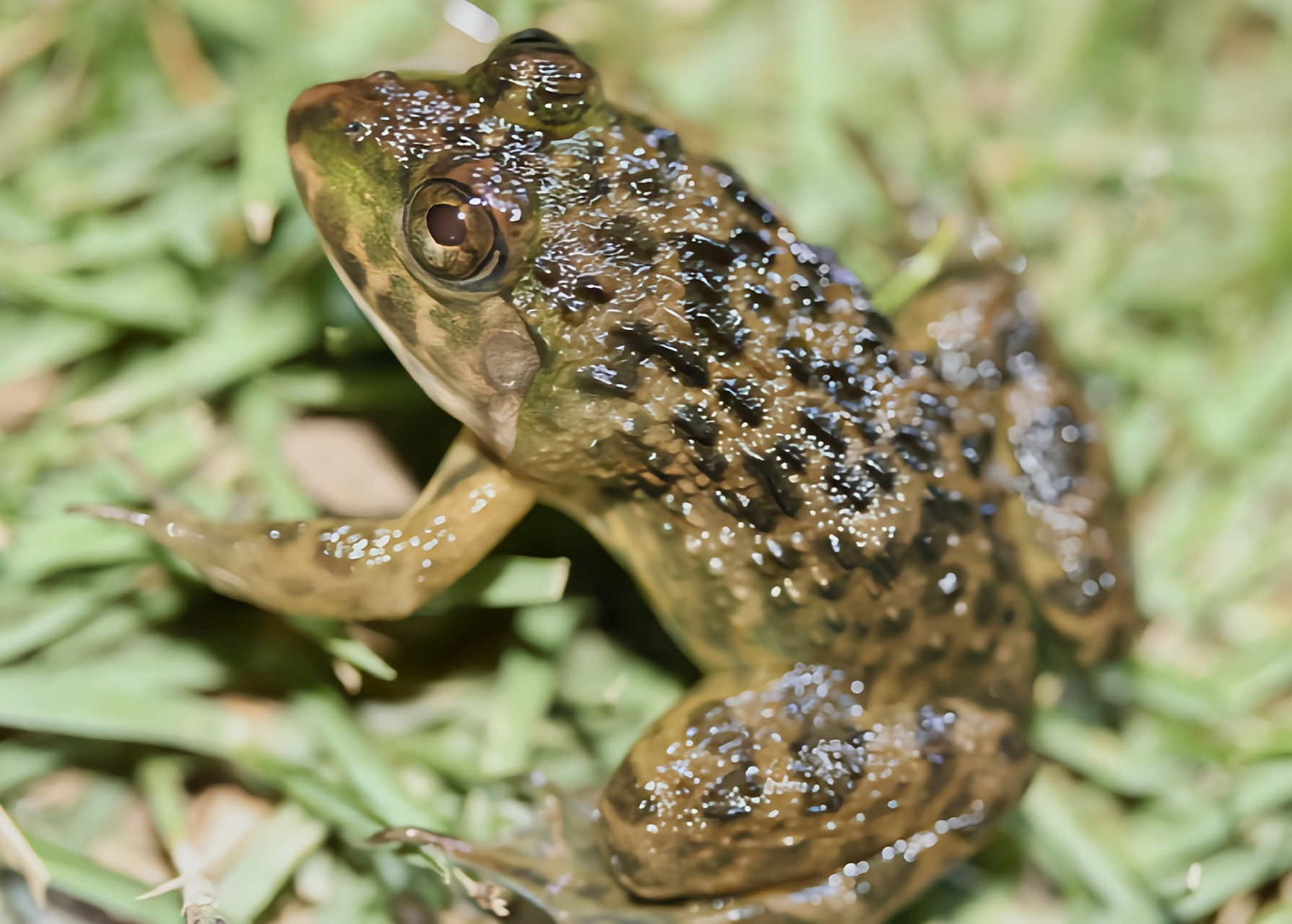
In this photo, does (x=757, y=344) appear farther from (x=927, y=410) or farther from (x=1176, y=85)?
(x=1176, y=85)

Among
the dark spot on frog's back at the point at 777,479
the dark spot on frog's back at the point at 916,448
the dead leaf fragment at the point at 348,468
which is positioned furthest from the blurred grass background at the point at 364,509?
the dark spot on frog's back at the point at 916,448

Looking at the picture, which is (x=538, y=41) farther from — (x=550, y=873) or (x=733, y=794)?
(x=550, y=873)

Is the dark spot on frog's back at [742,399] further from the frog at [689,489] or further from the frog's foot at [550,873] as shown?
the frog's foot at [550,873]

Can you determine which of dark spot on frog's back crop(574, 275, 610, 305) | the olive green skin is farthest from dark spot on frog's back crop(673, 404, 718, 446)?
dark spot on frog's back crop(574, 275, 610, 305)

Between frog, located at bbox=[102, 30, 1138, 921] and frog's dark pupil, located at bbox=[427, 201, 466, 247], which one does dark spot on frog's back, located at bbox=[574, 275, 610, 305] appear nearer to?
frog, located at bbox=[102, 30, 1138, 921]

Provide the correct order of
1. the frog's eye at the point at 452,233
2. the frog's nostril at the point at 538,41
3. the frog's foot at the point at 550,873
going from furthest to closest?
the frog's foot at the point at 550,873 < the frog's nostril at the point at 538,41 < the frog's eye at the point at 452,233

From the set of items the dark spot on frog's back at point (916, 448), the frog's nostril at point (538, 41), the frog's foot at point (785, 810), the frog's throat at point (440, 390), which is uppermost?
the frog's nostril at point (538, 41)

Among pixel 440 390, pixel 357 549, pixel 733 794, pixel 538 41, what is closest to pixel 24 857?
pixel 357 549

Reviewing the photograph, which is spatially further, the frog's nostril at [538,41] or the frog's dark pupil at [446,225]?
the frog's nostril at [538,41]
